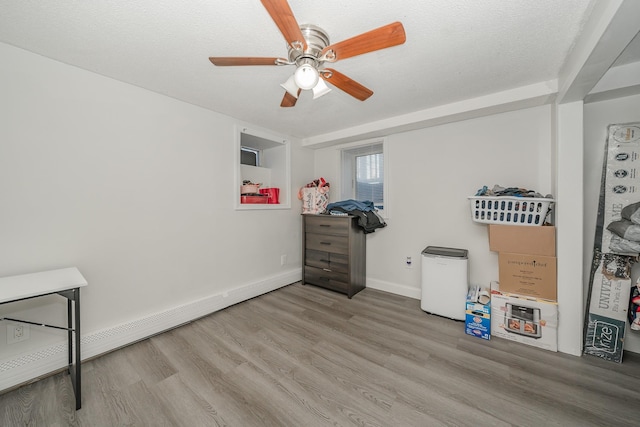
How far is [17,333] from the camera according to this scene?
1546 mm

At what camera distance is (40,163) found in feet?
5.28

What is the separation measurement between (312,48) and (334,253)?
232cm

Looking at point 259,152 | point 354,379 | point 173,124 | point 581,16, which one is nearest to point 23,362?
point 173,124

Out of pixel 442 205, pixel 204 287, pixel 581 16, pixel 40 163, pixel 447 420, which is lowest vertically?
pixel 447 420

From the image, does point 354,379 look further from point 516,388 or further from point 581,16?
point 581,16

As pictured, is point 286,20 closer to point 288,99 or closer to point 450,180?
point 288,99

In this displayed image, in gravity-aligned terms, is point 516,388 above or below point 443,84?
below

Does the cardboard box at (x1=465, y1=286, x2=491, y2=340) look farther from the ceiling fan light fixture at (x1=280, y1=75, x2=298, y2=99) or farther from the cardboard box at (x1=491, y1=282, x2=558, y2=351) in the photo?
the ceiling fan light fixture at (x1=280, y1=75, x2=298, y2=99)

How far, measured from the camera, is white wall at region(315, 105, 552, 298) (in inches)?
89.0

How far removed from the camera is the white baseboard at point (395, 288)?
2.90m

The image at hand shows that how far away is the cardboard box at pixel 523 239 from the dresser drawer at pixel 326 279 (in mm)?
1657

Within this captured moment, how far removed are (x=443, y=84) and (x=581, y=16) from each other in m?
0.82

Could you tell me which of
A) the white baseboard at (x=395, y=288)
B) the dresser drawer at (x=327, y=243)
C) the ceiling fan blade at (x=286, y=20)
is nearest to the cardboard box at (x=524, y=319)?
the white baseboard at (x=395, y=288)

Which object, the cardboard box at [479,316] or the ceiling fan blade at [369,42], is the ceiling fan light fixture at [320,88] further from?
the cardboard box at [479,316]
